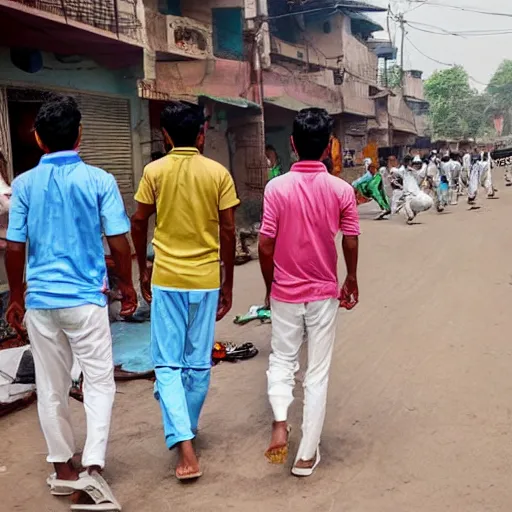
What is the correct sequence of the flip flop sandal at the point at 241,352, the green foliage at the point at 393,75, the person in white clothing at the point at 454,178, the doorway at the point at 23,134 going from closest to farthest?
the flip flop sandal at the point at 241,352 → the doorway at the point at 23,134 → the person in white clothing at the point at 454,178 → the green foliage at the point at 393,75

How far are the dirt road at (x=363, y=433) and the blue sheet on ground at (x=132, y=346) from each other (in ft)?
1.25

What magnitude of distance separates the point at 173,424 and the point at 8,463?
1060 mm

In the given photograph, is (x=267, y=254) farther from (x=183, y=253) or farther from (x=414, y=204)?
(x=414, y=204)

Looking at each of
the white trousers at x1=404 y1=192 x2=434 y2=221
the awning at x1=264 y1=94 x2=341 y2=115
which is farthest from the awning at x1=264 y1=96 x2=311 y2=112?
the white trousers at x1=404 y1=192 x2=434 y2=221

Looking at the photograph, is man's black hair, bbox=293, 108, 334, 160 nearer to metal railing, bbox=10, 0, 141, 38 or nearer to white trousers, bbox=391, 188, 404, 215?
metal railing, bbox=10, 0, 141, 38

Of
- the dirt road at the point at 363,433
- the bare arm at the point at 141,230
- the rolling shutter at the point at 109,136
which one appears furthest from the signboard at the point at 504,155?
the bare arm at the point at 141,230

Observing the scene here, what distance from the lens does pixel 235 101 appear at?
14.2m

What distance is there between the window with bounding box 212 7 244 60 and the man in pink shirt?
45.7ft

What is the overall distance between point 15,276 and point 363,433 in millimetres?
2117

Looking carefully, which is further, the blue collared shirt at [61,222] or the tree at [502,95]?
the tree at [502,95]

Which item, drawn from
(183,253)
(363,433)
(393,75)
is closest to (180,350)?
(183,253)

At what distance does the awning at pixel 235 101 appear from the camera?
13178 millimetres

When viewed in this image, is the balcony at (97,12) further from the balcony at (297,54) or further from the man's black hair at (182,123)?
the balcony at (297,54)

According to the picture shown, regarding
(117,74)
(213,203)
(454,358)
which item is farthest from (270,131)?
(213,203)
